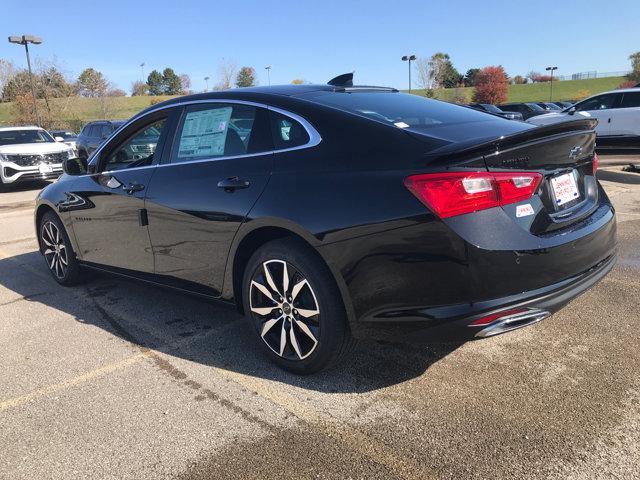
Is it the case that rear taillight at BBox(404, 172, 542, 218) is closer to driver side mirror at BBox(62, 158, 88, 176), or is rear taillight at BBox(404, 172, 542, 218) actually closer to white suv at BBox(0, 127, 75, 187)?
driver side mirror at BBox(62, 158, 88, 176)

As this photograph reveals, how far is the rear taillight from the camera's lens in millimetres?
2486

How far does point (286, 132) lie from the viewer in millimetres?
3166

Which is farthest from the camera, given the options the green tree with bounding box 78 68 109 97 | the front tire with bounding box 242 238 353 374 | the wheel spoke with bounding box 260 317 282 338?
the green tree with bounding box 78 68 109 97

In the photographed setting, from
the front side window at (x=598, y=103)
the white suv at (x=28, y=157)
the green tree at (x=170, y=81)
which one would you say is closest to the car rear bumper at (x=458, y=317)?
the front side window at (x=598, y=103)

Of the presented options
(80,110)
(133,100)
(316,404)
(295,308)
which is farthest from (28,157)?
(133,100)

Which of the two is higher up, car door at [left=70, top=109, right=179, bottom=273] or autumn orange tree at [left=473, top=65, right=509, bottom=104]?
autumn orange tree at [left=473, top=65, right=509, bottom=104]

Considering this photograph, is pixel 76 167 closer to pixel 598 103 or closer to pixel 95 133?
pixel 598 103

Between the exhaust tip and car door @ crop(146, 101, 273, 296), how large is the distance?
1.45 m

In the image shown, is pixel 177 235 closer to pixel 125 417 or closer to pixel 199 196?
pixel 199 196

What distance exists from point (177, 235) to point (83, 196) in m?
1.48

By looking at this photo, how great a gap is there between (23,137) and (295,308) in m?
14.9

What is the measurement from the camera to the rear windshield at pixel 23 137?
1488 cm

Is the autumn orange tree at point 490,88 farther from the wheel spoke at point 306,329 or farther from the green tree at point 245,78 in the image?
the wheel spoke at point 306,329

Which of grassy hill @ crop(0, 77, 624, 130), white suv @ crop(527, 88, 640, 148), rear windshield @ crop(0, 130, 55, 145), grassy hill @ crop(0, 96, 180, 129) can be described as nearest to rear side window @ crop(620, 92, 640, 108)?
white suv @ crop(527, 88, 640, 148)
